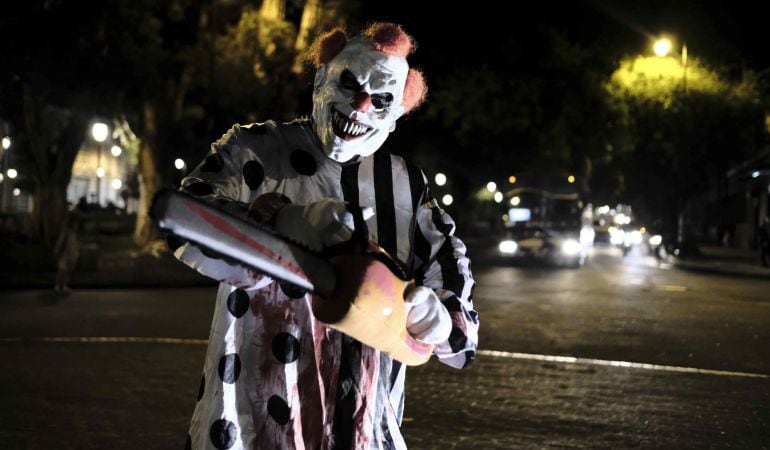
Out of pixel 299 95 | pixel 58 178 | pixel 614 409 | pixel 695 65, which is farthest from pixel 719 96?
pixel 614 409

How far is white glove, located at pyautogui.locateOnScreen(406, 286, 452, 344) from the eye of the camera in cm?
173

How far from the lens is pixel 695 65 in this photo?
31.5 m

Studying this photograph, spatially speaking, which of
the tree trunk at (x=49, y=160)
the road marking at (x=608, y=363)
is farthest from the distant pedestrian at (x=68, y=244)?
the tree trunk at (x=49, y=160)

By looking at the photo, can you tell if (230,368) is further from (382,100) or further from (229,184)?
(382,100)

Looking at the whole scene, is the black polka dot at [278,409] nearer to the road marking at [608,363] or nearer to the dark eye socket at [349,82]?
the dark eye socket at [349,82]

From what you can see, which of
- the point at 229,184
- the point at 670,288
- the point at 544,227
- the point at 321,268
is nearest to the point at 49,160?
the point at 544,227

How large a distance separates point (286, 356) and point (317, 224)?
1.59 feet

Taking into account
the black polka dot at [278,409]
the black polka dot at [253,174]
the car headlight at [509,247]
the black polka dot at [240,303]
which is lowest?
the car headlight at [509,247]

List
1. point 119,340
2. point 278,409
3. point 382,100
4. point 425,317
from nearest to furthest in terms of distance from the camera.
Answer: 1. point 425,317
2. point 278,409
3. point 382,100
4. point 119,340

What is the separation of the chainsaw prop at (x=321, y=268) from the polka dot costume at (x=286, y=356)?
1.07 ft

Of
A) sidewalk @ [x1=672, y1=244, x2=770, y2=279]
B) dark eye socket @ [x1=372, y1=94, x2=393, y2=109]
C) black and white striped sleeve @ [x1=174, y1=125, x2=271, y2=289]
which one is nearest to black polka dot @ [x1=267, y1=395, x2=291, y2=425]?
black and white striped sleeve @ [x1=174, y1=125, x2=271, y2=289]

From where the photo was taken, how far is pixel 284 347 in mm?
2016

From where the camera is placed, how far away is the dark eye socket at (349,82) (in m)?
2.23

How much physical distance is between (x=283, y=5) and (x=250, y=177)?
74.6 ft
